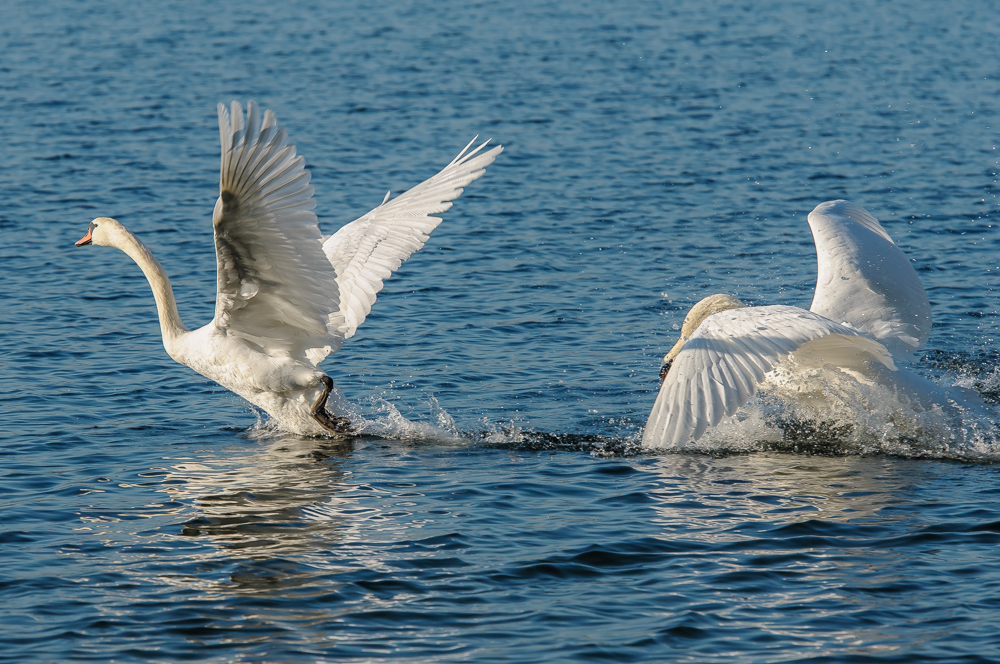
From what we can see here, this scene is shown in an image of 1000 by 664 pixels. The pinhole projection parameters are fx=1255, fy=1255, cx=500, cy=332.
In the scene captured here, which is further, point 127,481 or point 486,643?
point 127,481

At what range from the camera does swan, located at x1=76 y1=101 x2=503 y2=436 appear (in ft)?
26.5

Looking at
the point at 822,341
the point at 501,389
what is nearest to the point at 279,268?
the point at 501,389

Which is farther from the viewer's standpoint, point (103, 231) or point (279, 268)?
point (103, 231)

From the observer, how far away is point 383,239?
11.3m

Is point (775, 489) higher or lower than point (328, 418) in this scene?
lower

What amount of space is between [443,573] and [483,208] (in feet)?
35.7

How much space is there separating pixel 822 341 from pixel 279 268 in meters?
3.94

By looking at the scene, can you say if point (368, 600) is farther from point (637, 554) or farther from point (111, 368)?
point (111, 368)

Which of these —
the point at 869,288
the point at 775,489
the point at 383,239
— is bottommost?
the point at 775,489

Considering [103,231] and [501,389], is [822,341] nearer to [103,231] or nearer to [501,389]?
[501,389]

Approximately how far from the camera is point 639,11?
3438cm

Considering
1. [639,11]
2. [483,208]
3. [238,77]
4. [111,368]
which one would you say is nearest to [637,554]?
[111,368]

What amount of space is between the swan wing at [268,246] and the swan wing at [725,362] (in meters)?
2.72

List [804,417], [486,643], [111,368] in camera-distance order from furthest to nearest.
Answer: [111,368], [804,417], [486,643]
